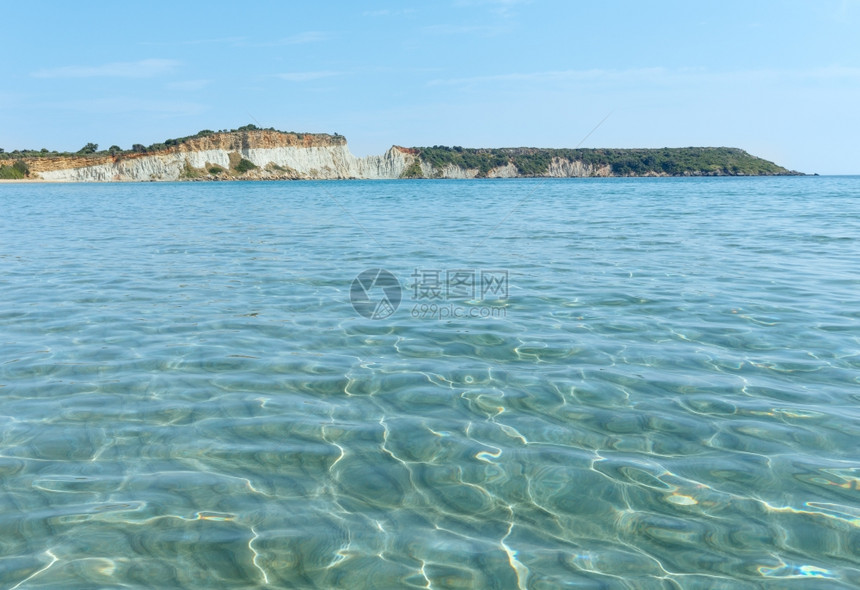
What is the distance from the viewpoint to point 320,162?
495 feet

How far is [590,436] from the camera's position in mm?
4859

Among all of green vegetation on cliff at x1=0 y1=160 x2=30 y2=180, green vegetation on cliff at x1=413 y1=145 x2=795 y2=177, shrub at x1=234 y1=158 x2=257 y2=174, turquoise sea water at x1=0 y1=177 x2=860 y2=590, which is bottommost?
turquoise sea water at x1=0 y1=177 x2=860 y2=590

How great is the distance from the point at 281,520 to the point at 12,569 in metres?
1.42

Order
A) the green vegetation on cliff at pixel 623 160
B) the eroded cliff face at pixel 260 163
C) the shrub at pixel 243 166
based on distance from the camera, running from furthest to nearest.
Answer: the green vegetation on cliff at pixel 623 160, the shrub at pixel 243 166, the eroded cliff face at pixel 260 163

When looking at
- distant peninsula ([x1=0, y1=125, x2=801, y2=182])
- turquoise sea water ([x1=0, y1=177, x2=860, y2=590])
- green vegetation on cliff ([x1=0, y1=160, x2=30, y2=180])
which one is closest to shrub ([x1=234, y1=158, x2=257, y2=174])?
distant peninsula ([x1=0, y1=125, x2=801, y2=182])

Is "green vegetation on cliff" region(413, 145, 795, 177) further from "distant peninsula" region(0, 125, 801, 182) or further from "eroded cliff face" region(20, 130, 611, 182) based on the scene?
"eroded cliff face" region(20, 130, 611, 182)

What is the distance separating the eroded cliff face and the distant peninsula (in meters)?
0.19

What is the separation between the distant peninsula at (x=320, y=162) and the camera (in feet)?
380

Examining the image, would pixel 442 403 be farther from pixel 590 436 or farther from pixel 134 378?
pixel 134 378

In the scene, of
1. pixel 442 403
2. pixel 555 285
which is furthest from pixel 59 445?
pixel 555 285

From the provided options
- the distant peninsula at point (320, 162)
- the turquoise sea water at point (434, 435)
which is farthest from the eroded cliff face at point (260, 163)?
the turquoise sea water at point (434, 435)

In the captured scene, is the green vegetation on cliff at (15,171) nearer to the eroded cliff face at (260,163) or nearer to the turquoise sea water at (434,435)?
the eroded cliff face at (260,163)

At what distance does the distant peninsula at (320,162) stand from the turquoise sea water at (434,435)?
115 m

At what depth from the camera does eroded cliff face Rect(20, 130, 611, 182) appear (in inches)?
4510
